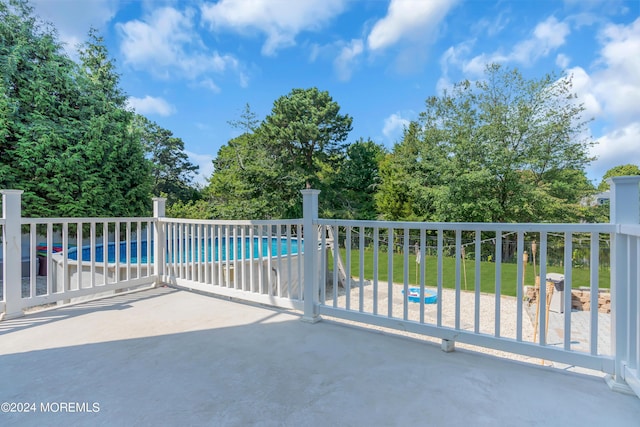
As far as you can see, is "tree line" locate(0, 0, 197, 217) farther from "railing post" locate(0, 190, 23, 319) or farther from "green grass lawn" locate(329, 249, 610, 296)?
"railing post" locate(0, 190, 23, 319)

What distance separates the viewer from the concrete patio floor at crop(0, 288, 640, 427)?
1.45 metres

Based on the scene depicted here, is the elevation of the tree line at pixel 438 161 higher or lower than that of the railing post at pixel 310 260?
higher

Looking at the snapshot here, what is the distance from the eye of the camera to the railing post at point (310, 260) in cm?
276

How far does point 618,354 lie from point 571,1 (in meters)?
12.0

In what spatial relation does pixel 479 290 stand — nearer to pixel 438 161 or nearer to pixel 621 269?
pixel 621 269

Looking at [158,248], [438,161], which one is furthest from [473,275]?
[158,248]

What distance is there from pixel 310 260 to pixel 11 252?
101 inches

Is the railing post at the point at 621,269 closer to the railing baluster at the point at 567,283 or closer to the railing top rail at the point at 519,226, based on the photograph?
the railing top rail at the point at 519,226

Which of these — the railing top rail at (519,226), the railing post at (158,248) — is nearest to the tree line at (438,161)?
the railing post at (158,248)

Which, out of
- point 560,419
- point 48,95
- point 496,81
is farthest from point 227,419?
point 496,81

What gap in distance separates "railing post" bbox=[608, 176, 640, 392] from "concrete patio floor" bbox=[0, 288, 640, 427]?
0.17 metres

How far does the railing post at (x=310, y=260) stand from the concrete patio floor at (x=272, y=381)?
17cm

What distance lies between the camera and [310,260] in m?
2.76

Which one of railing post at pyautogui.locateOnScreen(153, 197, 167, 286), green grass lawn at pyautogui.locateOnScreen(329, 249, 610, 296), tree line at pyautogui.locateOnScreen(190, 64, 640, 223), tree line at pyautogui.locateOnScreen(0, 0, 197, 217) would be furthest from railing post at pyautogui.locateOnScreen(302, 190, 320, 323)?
tree line at pyautogui.locateOnScreen(190, 64, 640, 223)
